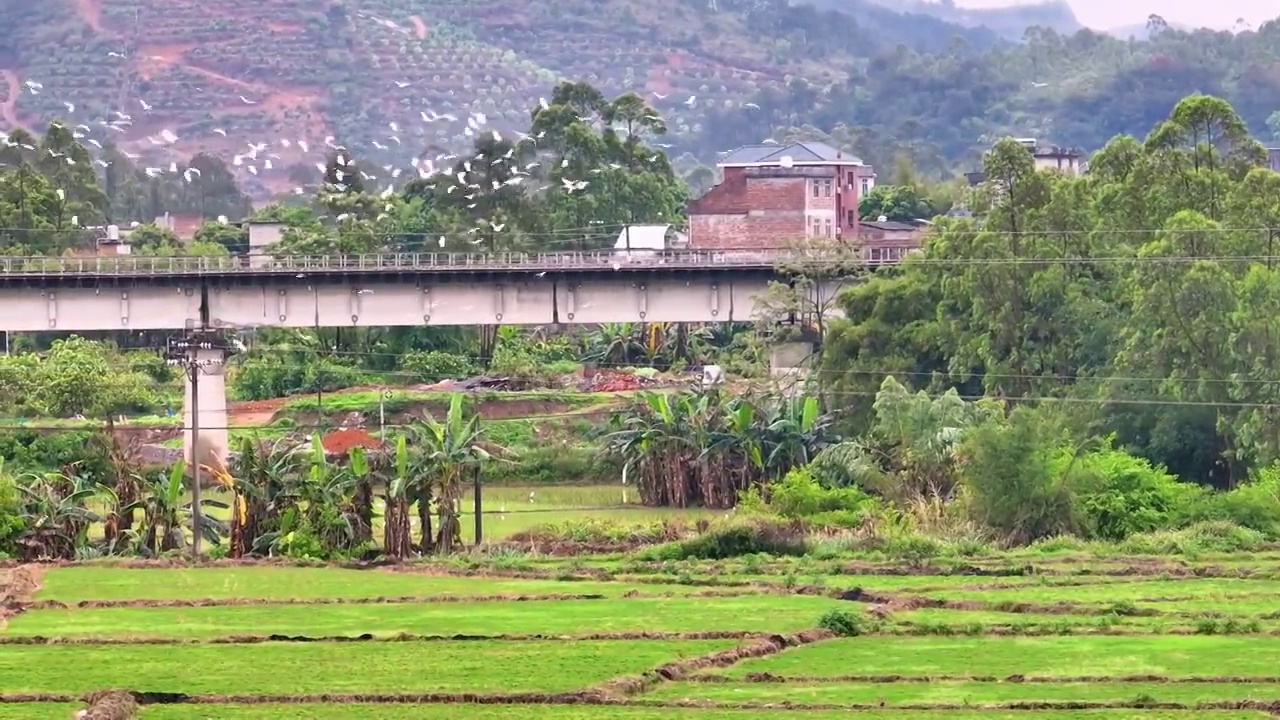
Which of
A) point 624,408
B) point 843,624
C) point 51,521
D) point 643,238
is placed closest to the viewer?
point 843,624

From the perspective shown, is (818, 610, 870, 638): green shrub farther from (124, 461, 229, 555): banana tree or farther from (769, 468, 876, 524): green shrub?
(124, 461, 229, 555): banana tree

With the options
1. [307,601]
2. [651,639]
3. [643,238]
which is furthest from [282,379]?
[651,639]

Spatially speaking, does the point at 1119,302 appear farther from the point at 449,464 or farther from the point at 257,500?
the point at 257,500

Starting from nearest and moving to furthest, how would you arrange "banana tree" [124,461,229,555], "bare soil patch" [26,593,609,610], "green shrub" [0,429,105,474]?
"bare soil patch" [26,593,609,610] < "banana tree" [124,461,229,555] < "green shrub" [0,429,105,474]

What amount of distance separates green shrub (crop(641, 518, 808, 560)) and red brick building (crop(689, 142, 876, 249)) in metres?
66.7

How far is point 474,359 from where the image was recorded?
119m

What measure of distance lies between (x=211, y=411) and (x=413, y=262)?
12.9 meters

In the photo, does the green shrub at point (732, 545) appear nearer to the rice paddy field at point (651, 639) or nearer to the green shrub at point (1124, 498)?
the rice paddy field at point (651, 639)

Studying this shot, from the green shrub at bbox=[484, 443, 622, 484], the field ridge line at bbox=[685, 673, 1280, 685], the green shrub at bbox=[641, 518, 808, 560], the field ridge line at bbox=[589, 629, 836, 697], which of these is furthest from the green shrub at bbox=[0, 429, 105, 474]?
the field ridge line at bbox=[685, 673, 1280, 685]

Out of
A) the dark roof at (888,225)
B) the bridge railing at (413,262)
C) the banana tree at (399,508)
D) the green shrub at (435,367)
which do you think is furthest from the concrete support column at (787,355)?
the dark roof at (888,225)

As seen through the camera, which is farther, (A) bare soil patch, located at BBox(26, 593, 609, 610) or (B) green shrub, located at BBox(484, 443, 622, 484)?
(B) green shrub, located at BBox(484, 443, 622, 484)

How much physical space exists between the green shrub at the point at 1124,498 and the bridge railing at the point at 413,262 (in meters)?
29.0

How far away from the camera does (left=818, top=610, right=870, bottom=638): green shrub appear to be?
4781cm

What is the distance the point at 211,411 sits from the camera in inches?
3686
